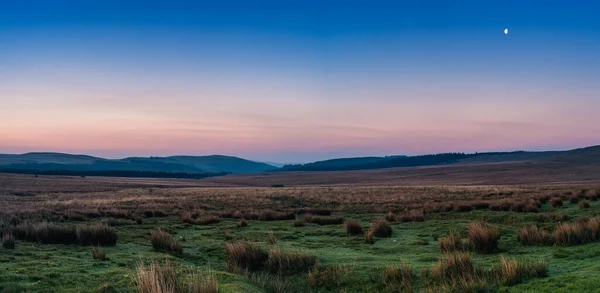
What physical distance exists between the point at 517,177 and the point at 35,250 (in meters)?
117

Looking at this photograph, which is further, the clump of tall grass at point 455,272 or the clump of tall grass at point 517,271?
the clump of tall grass at point 455,272

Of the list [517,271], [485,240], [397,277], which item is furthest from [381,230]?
[517,271]

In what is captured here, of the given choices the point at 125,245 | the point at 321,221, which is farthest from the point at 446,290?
→ the point at 321,221

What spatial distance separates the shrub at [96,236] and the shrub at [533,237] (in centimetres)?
1319

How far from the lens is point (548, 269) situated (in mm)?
10109

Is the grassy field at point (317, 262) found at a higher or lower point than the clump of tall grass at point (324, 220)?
higher

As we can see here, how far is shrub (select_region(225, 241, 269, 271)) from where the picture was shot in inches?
485

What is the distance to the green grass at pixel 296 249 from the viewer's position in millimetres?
9398

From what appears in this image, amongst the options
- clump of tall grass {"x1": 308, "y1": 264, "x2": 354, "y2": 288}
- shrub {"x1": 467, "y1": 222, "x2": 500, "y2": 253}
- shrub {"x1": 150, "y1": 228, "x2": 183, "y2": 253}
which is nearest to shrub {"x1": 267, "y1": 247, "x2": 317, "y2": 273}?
clump of tall grass {"x1": 308, "y1": 264, "x2": 354, "y2": 288}

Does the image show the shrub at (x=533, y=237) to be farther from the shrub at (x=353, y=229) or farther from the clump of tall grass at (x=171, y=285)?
the clump of tall grass at (x=171, y=285)

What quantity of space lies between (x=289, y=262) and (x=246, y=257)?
1.22m

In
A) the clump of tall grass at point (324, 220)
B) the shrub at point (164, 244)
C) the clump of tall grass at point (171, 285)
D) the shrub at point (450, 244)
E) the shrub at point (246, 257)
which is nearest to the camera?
the clump of tall grass at point (171, 285)

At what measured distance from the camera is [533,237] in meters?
14.1

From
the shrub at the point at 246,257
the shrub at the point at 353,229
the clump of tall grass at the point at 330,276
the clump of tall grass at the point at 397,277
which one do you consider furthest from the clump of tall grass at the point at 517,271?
the shrub at the point at 353,229
